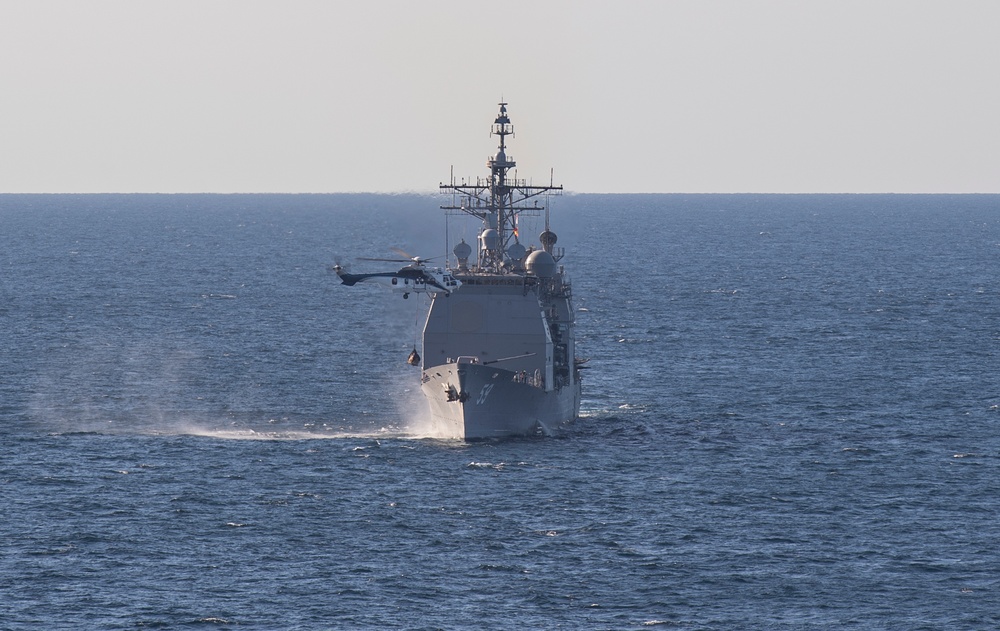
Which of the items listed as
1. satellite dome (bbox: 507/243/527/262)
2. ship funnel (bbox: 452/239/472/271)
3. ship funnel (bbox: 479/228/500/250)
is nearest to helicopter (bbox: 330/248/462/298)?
ship funnel (bbox: 452/239/472/271)

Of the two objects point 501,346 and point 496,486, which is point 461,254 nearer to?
point 501,346

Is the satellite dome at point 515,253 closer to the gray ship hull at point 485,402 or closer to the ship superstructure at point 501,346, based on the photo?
the ship superstructure at point 501,346

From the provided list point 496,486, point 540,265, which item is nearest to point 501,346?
point 540,265

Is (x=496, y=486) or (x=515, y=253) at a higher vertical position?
(x=515, y=253)

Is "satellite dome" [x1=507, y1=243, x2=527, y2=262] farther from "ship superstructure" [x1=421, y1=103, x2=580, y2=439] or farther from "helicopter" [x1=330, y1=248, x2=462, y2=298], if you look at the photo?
"helicopter" [x1=330, y1=248, x2=462, y2=298]

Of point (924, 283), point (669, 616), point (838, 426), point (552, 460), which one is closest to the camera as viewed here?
point (669, 616)

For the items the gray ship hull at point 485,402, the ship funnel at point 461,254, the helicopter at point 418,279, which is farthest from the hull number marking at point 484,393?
the ship funnel at point 461,254

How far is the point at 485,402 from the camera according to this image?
7625cm

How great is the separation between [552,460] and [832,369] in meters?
37.0

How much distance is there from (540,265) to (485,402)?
9935 mm

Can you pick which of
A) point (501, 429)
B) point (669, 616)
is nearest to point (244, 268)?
point (501, 429)

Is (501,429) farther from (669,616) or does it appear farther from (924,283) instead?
(924,283)

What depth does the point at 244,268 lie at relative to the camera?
648 feet

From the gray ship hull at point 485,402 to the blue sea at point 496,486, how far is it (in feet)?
4.20
